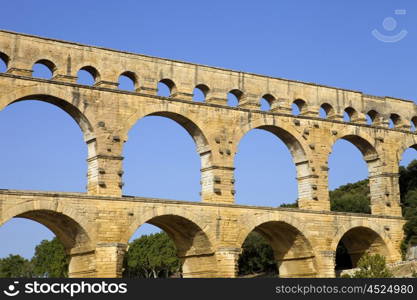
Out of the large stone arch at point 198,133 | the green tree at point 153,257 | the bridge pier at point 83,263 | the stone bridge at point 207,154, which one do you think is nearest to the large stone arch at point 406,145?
the stone bridge at point 207,154

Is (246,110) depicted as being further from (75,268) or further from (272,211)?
(75,268)

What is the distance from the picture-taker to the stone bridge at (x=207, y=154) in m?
29.3

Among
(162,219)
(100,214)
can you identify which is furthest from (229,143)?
(100,214)

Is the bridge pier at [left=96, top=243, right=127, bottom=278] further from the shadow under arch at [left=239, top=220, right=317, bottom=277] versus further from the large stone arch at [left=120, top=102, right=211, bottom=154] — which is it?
the shadow under arch at [left=239, top=220, right=317, bottom=277]

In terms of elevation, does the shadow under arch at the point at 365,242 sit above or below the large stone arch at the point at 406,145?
below

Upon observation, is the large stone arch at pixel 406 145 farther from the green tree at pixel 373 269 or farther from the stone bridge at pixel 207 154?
the green tree at pixel 373 269

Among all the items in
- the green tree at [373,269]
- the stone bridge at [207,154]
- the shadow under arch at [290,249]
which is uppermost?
the stone bridge at [207,154]

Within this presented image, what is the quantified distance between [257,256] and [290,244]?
17.6 metres

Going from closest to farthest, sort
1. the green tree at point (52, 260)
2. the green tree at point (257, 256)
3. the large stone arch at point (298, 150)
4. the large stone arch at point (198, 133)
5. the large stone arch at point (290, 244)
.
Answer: the large stone arch at point (198, 133)
the large stone arch at point (290, 244)
the large stone arch at point (298, 150)
the green tree at point (257, 256)
the green tree at point (52, 260)

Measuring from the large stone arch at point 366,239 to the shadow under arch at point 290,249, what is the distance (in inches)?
69.4

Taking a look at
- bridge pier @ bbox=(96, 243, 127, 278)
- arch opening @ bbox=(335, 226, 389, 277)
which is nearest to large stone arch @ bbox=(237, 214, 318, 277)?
arch opening @ bbox=(335, 226, 389, 277)

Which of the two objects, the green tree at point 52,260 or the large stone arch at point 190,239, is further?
the green tree at point 52,260

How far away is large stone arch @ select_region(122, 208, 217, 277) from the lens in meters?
31.4

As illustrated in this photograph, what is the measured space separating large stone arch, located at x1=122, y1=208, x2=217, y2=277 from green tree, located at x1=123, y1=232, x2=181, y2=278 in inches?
1179
